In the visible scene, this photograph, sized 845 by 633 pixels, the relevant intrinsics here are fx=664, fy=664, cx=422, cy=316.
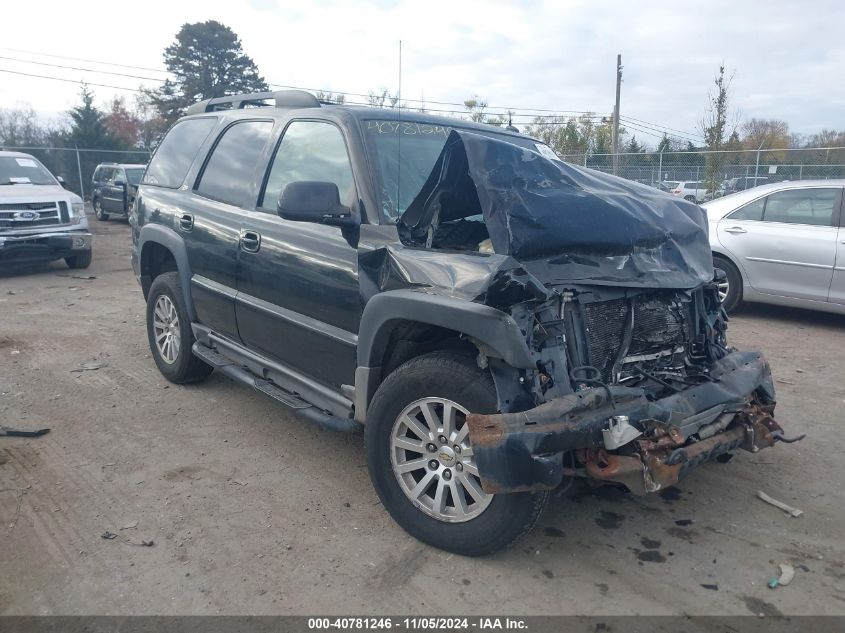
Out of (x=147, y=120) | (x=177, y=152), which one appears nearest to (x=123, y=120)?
(x=147, y=120)

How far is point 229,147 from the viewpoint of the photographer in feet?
15.7

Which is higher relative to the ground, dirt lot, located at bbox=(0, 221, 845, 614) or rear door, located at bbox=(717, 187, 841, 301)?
rear door, located at bbox=(717, 187, 841, 301)

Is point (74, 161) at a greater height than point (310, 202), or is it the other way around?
point (74, 161)

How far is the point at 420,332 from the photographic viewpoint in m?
3.27

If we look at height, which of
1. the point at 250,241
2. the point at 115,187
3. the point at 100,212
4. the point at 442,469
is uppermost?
the point at 115,187

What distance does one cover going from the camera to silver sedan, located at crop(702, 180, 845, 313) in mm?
7129

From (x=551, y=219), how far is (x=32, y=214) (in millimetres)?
10014

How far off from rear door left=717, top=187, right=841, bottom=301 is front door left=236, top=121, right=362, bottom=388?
569 centimetres

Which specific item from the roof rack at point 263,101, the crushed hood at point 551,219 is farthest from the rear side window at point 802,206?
the roof rack at point 263,101

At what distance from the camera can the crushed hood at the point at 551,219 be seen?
309 cm

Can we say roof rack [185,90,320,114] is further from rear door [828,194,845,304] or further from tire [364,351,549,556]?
rear door [828,194,845,304]

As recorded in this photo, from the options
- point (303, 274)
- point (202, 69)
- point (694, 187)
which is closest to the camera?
point (303, 274)

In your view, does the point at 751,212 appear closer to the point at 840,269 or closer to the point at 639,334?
the point at 840,269

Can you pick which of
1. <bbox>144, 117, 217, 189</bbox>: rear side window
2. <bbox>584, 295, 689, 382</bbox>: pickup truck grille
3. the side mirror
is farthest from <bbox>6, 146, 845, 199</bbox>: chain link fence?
the side mirror
